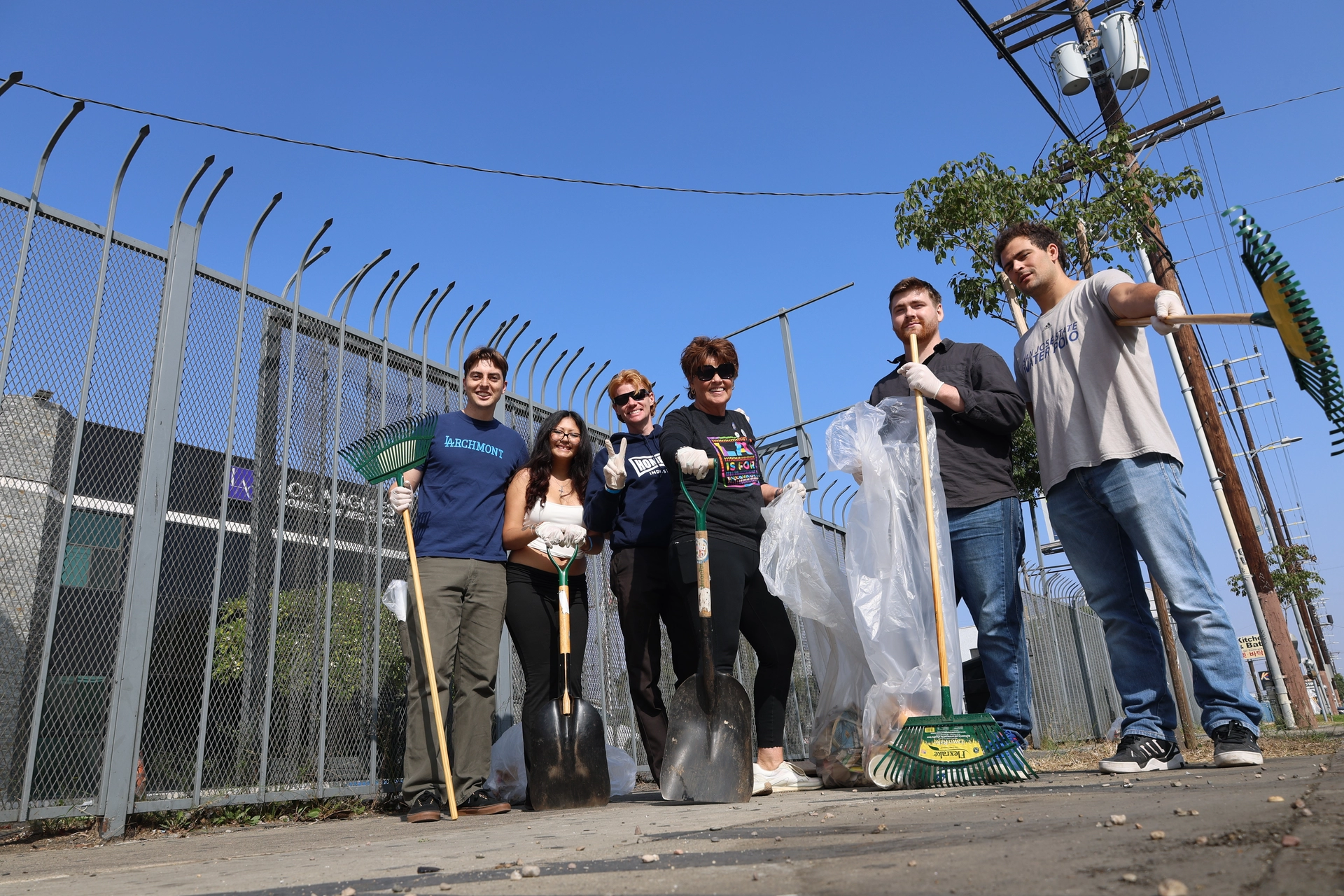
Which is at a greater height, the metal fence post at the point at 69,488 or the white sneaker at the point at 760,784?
the metal fence post at the point at 69,488

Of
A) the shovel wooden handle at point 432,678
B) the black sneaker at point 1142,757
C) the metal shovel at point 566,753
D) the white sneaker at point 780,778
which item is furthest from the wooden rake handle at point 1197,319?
the shovel wooden handle at point 432,678

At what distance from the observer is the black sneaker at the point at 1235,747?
8.87ft

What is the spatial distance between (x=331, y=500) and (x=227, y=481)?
0.54m

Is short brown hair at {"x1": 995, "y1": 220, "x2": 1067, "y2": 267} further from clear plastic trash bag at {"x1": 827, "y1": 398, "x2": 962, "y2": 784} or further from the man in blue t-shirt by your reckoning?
the man in blue t-shirt

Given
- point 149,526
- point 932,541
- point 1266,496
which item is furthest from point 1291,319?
point 1266,496

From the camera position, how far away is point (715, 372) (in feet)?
12.2

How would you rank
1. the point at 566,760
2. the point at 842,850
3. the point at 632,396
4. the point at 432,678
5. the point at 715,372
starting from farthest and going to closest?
1. the point at 632,396
2. the point at 715,372
3. the point at 566,760
4. the point at 432,678
5. the point at 842,850

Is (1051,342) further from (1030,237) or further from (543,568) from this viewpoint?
(543,568)

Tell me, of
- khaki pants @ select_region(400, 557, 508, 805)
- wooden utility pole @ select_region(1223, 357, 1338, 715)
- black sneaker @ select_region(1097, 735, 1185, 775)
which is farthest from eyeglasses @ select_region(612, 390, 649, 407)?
wooden utility pole @ select_region(1223, 357, 1338, 715)

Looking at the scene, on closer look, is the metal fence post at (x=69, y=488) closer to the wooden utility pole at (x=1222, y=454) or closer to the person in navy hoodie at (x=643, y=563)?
the person in navy hoodie at (x=643, y=563)

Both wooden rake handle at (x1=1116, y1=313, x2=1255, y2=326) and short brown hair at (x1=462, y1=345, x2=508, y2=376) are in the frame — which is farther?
short brown hair at (x1=462, y1=345, x2=508, y2=376)

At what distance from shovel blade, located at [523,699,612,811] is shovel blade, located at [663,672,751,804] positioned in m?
0.52

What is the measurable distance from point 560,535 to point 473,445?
59 centimetres

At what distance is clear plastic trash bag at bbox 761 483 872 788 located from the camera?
3.63 metres
